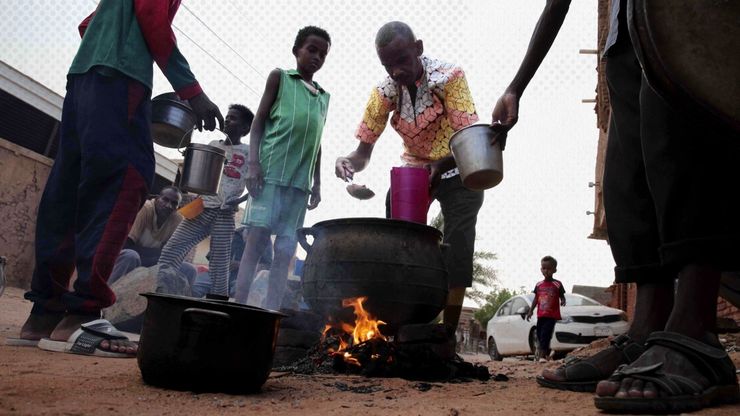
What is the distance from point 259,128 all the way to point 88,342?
95.1 inches

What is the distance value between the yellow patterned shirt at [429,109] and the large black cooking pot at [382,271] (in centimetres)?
85

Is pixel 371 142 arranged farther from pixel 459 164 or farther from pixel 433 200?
pixel 459 164

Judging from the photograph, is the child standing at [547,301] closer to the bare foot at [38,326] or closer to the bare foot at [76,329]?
the bare foot at [76,329]

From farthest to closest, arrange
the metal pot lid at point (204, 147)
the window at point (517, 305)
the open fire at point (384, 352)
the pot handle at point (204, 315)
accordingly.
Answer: the window at point (517, 305), the metal pot lid at point (204, 147), the open fire at point (384, 352), the pot handle at point (204, 315)

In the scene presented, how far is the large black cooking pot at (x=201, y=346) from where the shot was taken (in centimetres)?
193

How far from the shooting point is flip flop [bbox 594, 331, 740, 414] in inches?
60.8

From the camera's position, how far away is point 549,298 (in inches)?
371

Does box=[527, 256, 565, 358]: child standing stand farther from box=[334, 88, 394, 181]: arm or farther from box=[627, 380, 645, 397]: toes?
box=[627, 380, 645, 397]: toes

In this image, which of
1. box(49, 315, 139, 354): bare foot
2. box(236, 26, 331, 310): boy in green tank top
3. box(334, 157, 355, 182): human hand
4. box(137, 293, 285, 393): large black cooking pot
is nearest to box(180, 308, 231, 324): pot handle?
box(137, 293, 285, 393): large black cooking pot

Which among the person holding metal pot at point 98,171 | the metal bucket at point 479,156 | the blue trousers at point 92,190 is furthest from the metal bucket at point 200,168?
the metal bucket at point 479,156

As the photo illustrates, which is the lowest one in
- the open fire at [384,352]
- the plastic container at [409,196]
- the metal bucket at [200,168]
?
the open fire at [384,352]

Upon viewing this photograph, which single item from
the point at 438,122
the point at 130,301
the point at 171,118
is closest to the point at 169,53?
the point at 171,118

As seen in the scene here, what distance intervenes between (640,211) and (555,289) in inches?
302

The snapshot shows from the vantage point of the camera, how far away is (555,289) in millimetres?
9484
